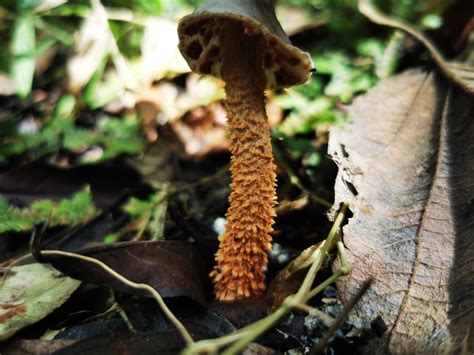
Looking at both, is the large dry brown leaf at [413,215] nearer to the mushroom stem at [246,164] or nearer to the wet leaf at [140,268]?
the mushroom stem at [246,164]

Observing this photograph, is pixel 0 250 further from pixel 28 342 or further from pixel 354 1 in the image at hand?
pixel 354 1

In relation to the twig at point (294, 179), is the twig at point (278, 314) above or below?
above

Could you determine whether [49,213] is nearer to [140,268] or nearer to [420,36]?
[140,268]

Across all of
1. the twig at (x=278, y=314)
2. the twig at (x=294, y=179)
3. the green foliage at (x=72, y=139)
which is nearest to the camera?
the twig at (x=278, y=314)

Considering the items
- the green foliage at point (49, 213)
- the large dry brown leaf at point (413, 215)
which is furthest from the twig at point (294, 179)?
the green foliage at point (49, 213)

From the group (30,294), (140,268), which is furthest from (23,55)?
(140,268)
